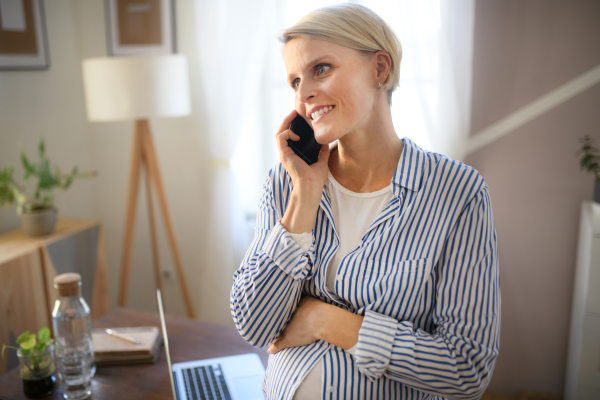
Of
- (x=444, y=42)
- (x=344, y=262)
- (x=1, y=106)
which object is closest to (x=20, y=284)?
(x=1, y=106)

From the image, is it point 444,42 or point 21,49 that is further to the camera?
point 21,49

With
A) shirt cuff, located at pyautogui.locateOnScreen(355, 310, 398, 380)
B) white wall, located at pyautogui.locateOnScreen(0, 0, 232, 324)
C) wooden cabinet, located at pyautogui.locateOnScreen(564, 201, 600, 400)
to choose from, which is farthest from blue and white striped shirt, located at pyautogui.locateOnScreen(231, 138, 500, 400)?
white wall, located at pyautogui.locateOnScreen(0, 0, 232, 324)

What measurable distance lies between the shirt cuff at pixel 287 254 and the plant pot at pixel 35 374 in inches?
26.3

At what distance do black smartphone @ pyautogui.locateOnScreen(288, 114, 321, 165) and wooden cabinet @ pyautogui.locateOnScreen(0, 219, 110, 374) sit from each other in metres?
1.47

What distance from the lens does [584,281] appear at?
5.86ft

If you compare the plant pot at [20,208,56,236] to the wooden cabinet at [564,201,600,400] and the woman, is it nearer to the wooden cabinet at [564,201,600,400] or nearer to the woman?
the woman

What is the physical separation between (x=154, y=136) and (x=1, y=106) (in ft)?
2.65

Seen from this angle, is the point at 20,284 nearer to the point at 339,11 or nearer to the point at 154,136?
the point at 154,136

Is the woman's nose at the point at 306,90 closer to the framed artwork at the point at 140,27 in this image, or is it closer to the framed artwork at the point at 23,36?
the framed artwork at the point at 140,27

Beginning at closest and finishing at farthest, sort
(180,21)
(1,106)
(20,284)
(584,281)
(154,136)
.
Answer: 1. (584,281)
2. (20,284)
3. (1,106)
4. (180,21)
5. (154,136)

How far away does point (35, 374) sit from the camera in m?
1.14

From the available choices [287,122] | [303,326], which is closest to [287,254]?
[303,326]

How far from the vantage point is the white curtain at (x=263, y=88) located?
2.14 metres

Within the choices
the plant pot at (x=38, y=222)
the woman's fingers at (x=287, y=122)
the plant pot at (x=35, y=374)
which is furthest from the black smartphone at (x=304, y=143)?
the plant pot at (x=38, y=222)
